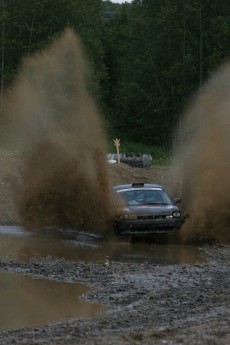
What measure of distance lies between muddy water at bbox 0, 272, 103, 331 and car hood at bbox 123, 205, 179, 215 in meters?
6.23

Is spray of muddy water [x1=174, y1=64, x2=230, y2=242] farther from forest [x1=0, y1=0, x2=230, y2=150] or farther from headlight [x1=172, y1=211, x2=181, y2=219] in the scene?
forest [x1=0, y1=0, x2=230, y2=150]

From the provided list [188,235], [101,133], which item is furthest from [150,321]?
[101,133]

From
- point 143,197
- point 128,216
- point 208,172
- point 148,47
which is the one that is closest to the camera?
point 128,216

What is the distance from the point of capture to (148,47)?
54.0 metres

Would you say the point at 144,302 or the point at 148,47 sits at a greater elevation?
the point at 148,47

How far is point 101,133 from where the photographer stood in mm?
25250

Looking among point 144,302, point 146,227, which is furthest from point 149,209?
point 144,302

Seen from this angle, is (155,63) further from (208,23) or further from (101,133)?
(101,133)

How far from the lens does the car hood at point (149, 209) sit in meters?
20.2

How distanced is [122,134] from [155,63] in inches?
350

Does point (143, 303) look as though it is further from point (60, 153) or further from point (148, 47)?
point (148, 47)

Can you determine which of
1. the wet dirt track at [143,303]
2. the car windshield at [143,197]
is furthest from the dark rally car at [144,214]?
the wet dirt track at [143,303]

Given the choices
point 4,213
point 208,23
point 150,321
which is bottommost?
point 4,213

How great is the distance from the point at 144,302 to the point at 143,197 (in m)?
9.98
